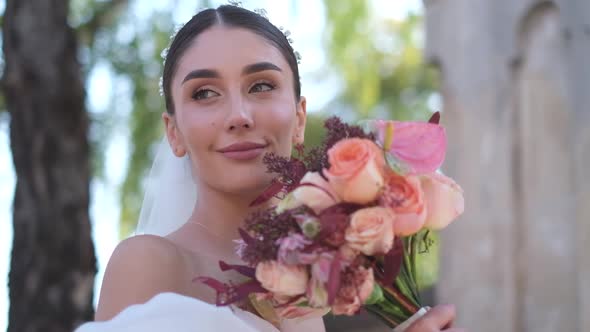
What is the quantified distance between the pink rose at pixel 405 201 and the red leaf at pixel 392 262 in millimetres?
30

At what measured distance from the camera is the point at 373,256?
225cm

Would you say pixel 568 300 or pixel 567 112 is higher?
pixel 567 112

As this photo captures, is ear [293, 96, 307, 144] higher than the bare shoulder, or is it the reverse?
ear [293, 96, 307, 144]

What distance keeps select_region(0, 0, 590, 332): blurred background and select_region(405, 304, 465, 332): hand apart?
7.75 ft

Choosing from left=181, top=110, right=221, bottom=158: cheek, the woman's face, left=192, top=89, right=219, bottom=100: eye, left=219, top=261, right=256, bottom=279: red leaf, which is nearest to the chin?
the woman's face

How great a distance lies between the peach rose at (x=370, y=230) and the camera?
2.13 meters

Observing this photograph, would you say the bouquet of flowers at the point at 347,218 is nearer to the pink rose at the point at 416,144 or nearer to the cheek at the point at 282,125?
the pink rose at the point at 416,144

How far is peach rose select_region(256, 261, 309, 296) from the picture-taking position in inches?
84.4

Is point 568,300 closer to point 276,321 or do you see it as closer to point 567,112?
point 567,112

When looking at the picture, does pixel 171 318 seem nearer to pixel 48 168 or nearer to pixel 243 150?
pixel 243 150

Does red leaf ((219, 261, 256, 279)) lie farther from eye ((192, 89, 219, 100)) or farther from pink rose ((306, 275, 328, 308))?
eye ((192, 89, 219, 100))

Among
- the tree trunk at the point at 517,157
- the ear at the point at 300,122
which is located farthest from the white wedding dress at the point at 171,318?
the tree trunk at the point at 517,157

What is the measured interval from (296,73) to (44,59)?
7.18 ft

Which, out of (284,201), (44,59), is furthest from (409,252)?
(44,59)
